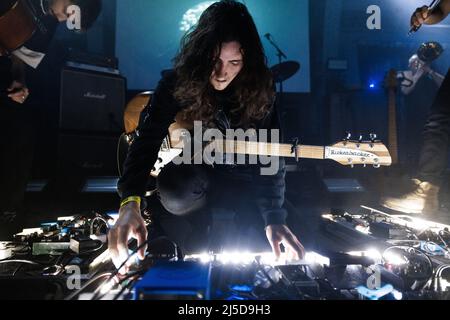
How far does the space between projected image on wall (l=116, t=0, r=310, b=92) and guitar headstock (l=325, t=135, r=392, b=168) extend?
155 centimetres

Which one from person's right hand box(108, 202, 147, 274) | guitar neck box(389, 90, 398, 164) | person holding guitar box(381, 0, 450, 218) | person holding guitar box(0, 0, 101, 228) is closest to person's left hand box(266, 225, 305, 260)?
person's right hand box(108, 202, 147, 274)

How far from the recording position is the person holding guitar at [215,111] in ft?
3.83

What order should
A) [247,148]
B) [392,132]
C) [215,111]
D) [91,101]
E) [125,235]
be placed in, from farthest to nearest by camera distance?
1. [392,132]
2. [91,101]
3. [247,148]
4. [215,111]
5. [125,235]

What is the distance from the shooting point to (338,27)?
3.80 metres

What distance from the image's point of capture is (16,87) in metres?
2.30

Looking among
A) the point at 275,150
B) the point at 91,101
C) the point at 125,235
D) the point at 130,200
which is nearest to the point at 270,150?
the point at 275,150

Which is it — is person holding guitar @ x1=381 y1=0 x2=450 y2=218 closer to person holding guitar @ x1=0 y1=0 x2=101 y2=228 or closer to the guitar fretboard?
the guitar fretboard

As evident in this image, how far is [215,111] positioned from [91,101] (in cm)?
180

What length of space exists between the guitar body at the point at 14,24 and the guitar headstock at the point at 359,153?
7.81ft

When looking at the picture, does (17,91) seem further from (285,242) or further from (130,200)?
(285,242)

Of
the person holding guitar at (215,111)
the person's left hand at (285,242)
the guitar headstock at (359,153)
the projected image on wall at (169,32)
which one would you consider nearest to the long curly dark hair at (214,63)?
the person holding guitar at (215,111)

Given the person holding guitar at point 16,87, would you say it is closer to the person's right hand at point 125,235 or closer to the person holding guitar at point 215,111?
the person holding guitar at point 215,111
